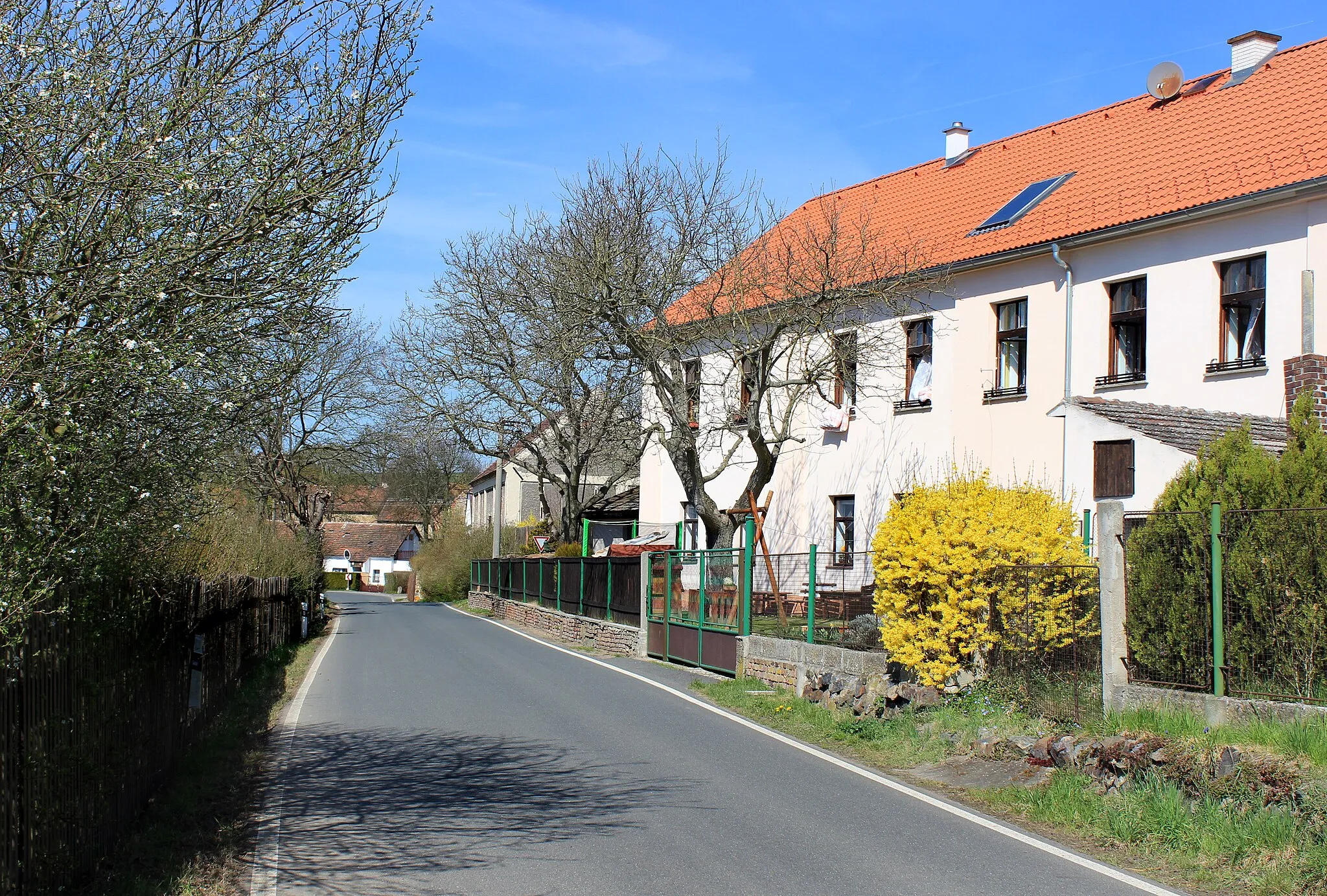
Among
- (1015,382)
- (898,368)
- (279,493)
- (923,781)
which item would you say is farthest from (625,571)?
(279,493)

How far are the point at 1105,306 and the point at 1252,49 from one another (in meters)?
6.55

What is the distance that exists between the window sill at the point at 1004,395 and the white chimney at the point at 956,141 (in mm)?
9052

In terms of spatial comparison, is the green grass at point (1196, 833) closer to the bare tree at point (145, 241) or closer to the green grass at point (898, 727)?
the green grass at point (898, 727)

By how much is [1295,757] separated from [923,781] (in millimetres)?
3366

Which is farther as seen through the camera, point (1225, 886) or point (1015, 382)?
point (1015, 382)

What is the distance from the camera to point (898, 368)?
1024 inches

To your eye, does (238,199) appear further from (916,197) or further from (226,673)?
(916,197)

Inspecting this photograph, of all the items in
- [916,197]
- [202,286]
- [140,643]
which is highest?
[916,197]

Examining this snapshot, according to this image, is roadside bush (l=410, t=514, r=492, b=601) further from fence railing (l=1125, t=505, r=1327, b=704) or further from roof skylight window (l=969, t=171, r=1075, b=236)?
fence railing (l=1125, t=505, r=1327, b=704)

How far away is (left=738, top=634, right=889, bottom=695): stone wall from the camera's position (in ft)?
47.7

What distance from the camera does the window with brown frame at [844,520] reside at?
27328 millimetres

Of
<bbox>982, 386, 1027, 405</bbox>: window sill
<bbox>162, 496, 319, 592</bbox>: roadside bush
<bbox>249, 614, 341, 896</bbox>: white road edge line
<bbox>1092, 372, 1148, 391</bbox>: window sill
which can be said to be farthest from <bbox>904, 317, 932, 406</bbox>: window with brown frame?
<bbox>249, 614, 341, 896</bbox>: white road edge line

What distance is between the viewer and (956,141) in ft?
98.4

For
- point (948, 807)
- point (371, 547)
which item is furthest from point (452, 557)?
point (371, 547)
